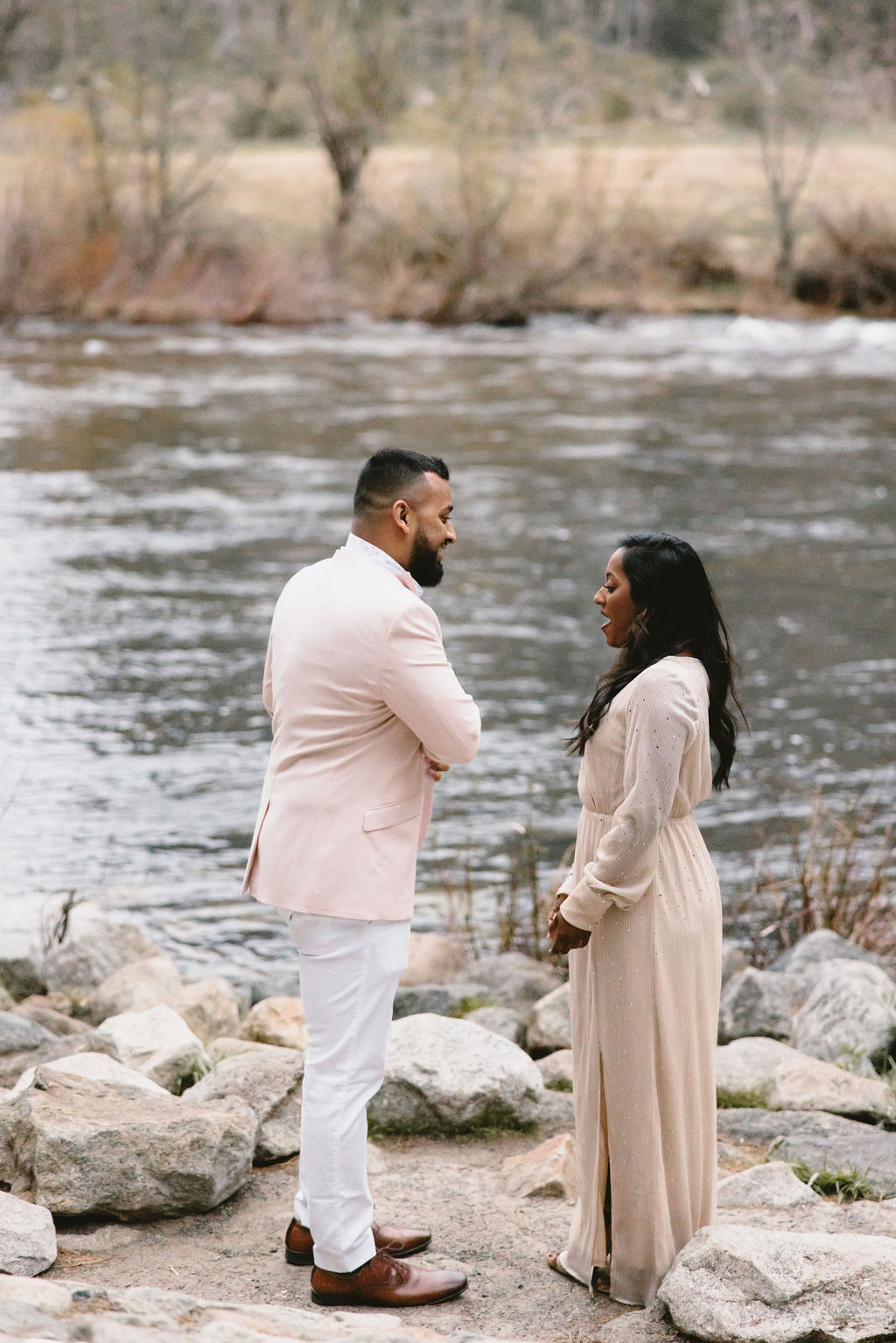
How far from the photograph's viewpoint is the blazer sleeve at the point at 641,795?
3.54m

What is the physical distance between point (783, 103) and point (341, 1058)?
3346 cm

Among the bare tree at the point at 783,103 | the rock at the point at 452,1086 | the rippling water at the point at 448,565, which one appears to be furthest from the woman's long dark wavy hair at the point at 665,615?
the bare tree at the point at 783,103

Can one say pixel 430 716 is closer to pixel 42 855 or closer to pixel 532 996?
pixel 532 996

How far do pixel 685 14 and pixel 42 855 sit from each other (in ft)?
226

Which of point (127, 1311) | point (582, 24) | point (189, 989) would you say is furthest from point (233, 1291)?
point (582, 24)

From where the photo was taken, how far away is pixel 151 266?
29.7m

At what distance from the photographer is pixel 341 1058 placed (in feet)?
11.7

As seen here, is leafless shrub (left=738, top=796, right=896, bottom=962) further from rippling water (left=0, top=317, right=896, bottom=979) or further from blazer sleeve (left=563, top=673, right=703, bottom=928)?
blazer sleeve (left=563, top=673, right=703, bottom=928)

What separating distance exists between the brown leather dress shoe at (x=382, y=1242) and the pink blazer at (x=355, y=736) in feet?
2.73

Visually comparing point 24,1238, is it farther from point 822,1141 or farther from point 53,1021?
point 822,1141

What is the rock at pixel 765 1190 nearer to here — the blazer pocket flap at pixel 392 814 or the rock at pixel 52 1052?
the blazer pocket flap at pixel 392 814

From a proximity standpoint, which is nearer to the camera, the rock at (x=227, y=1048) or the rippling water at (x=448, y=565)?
the rock at (x=227, y=1048)

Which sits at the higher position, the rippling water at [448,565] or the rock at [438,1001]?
the rippling water at [448,565]

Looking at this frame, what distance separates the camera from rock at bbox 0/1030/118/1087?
5012 mm
